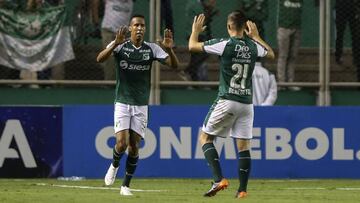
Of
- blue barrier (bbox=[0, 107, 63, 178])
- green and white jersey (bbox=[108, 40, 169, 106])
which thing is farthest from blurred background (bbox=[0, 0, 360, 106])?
green and white jersey (bbox=[108, 40, 169, 106])

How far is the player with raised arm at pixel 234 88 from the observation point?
41.9 feet

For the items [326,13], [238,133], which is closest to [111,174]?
[238,133]

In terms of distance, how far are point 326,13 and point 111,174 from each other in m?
6.49

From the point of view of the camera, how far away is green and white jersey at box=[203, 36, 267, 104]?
42.0ft

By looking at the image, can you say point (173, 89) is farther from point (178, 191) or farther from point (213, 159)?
point (213, 159)

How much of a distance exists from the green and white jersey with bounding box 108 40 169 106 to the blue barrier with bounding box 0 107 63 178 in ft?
13.5

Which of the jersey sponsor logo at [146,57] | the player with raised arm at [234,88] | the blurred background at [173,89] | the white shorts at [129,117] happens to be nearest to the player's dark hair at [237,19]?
the player with raised arm at [234,88]

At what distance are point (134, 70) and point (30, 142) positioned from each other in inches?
173

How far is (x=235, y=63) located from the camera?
42.1 feet

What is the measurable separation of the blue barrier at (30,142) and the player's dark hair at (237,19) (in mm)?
6186

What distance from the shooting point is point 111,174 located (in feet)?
47.1

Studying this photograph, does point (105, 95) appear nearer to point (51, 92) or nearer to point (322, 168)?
point (51, 92)

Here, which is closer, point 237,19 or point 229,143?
point 237,19

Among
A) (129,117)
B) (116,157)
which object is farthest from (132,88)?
(116,157)
